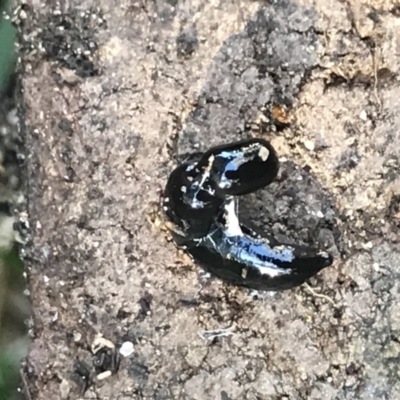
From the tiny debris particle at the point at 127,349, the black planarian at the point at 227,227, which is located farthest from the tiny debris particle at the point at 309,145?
the tiny debris particle at the point at 127,349

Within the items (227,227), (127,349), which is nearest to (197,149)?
(227,227)

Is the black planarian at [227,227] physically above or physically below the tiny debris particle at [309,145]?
below

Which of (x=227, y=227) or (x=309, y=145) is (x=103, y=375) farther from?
(x=309, y=145)

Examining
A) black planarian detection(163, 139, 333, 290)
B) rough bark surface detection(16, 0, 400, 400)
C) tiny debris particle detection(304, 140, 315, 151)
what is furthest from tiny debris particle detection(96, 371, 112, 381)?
tiny debris particle detection(304, 140, 315, 151)

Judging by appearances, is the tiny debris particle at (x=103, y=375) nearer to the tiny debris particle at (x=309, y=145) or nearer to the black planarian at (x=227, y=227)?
the black planarian at (x=227, y=227)

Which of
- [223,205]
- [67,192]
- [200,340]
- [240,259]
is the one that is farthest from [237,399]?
[67,192]
